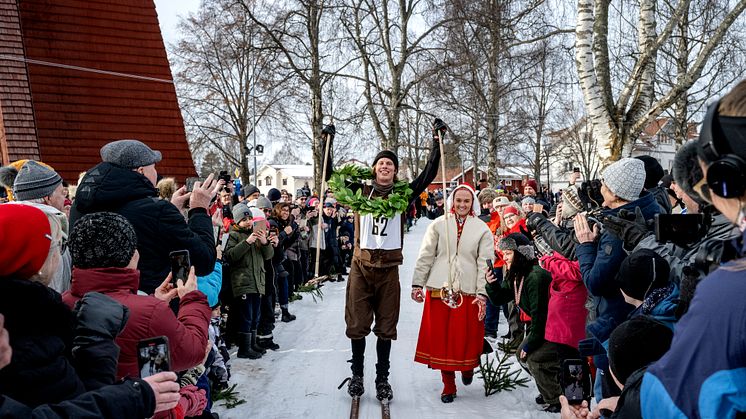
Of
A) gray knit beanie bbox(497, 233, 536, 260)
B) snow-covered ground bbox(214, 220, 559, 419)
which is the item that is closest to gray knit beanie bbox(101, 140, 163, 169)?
snow-covered ground bbox(214, 220, 559, 419)

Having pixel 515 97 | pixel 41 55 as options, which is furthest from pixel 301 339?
pixel 515 97

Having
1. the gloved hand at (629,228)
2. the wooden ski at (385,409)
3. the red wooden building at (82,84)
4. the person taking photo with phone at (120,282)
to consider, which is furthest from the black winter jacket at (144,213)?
the red wooden building at (82,84)

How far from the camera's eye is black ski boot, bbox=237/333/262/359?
6.03 m

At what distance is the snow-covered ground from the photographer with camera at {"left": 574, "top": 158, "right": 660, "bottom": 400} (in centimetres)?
149

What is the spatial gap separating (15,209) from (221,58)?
28.9 m

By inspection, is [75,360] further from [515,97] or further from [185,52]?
[185,52]

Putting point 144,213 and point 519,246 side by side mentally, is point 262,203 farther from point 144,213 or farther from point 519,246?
point 144,213

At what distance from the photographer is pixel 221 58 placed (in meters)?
28.5

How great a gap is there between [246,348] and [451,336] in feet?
8.17

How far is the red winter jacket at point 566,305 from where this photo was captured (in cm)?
418

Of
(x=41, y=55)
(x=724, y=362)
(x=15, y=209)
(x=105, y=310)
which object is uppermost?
(x=41, y=55)

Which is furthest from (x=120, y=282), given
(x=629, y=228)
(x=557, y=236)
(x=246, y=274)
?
(x=246, y=274)

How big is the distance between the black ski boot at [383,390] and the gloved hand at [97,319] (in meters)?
3.28

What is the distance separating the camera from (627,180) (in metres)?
3.41
